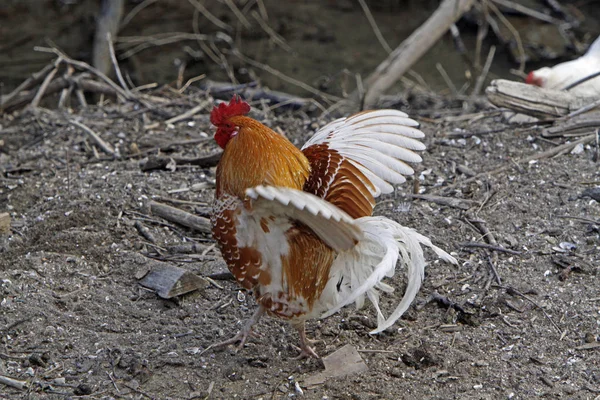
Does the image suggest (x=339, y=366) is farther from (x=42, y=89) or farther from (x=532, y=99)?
(x=42, y=89)

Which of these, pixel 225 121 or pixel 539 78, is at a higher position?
pixel 225 121

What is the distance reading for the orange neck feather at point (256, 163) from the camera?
127 inches

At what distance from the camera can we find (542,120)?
5.30m

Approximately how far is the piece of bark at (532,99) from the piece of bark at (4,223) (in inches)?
129

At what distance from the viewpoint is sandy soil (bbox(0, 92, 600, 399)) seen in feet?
11.0

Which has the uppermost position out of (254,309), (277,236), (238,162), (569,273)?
(238,162)

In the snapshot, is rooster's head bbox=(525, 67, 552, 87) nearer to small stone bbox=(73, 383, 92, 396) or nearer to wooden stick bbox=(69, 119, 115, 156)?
wooden stick bbox=(69, 119, 115, 156)

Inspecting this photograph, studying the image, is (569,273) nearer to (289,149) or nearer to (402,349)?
(402,349)

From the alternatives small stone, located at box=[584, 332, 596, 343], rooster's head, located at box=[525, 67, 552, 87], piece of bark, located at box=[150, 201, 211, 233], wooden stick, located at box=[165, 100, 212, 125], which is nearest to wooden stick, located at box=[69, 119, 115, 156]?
wooden stick, located at box=[165, 100, 212, 125]

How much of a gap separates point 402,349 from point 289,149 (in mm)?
1134

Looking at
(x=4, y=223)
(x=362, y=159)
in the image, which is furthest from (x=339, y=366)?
(x=4, y=223)

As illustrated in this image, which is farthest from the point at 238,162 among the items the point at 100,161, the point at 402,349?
the point at 100,161

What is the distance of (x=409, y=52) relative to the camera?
7.05 metres

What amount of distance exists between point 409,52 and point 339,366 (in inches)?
170
